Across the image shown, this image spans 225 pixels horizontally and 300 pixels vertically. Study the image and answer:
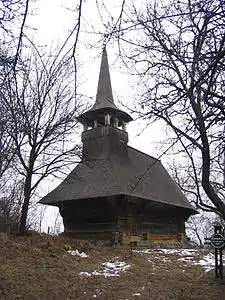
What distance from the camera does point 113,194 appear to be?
15.6 meters

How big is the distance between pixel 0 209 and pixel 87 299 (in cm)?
→ 959

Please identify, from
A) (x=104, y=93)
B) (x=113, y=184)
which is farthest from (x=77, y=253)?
(x=104, y=93)

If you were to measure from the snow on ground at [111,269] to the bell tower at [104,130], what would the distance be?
8106 millimetres

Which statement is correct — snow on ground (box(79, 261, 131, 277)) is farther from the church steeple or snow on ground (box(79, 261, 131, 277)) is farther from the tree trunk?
the church steeple

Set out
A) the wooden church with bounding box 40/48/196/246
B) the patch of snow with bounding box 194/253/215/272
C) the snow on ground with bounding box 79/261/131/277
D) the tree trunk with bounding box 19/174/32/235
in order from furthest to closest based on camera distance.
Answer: the wooden church with bounding box 40/48/196/246 → the tree trunk with bounding box 19/174/32/235 → the patch of snow with bounding box 194/253/215/272 → the snow on ground with bounding box 79/261/131/277

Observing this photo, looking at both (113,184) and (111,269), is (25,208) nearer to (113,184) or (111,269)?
(113,184)

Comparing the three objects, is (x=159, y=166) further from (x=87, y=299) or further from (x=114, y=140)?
(x=87, y=299)

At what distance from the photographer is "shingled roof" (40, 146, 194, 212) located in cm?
1661

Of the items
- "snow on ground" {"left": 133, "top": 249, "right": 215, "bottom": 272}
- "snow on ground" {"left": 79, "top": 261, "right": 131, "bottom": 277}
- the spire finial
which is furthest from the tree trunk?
the spire finial

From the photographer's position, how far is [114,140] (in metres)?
19.7

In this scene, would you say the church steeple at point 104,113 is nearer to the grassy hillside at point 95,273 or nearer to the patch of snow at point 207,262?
the grassy hillside at point 95,273

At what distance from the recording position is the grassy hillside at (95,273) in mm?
8224

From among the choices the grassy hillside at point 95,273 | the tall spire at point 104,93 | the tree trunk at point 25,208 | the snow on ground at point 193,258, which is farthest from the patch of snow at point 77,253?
the tall spire at point 104,93

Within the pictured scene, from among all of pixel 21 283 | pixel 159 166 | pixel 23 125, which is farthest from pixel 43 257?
pixel 159 166
